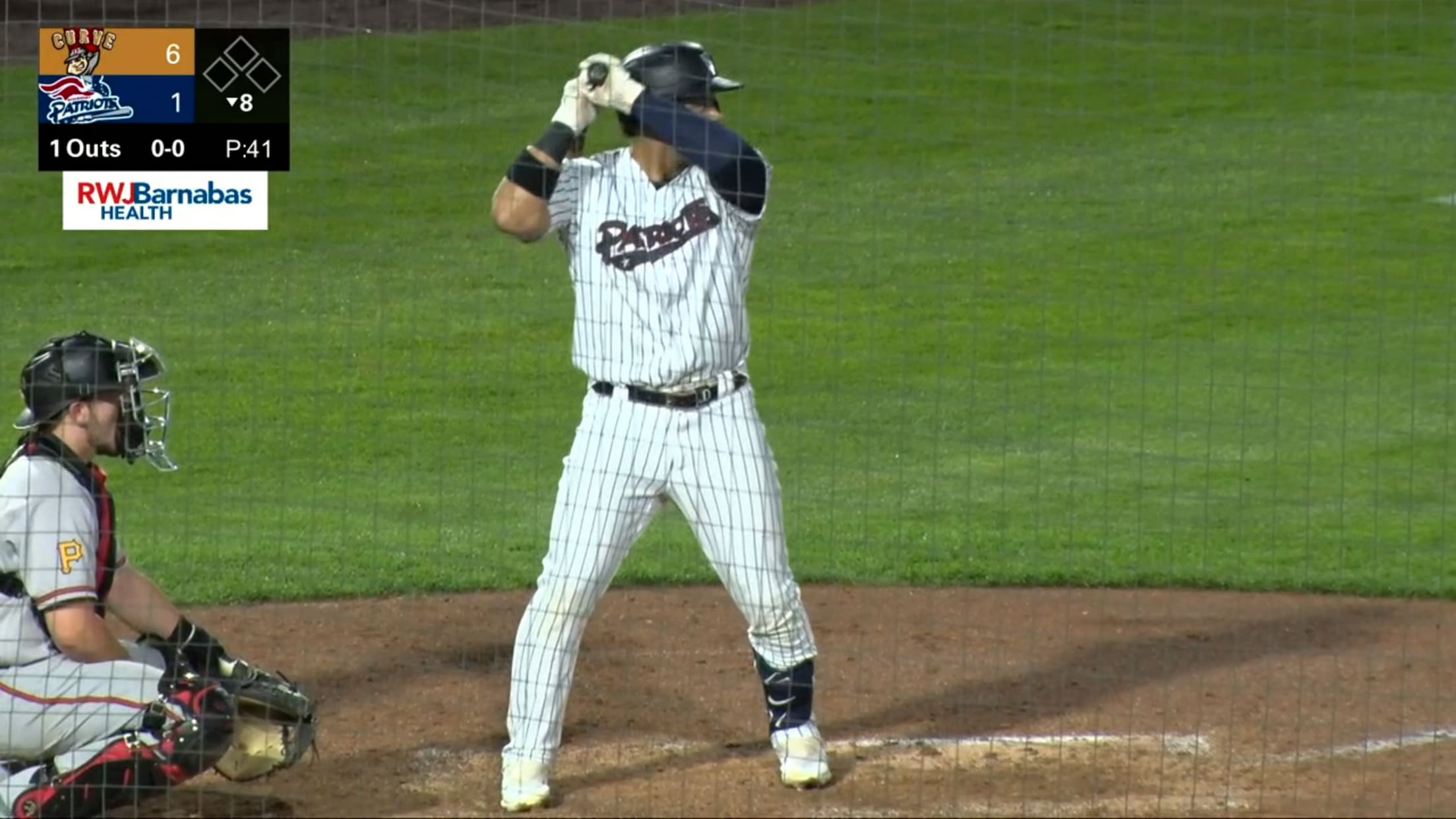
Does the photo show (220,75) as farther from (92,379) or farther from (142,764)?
(142,764)

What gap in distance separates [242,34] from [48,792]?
11008 millimetres

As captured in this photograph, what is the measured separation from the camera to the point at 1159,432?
954cm

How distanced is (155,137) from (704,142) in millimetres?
8907

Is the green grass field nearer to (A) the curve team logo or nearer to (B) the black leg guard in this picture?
(A) the curve team logo

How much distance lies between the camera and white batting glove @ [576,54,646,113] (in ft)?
16.2

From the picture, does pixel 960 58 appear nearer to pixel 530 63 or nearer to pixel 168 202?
pixel 530 63

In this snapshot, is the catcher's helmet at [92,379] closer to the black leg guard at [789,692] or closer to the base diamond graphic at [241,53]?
the black leg guard at [789,692]

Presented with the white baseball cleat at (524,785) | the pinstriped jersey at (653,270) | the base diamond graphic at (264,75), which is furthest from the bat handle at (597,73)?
the base diamond graphic at (264,75)

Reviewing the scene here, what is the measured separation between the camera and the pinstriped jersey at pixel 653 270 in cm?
505

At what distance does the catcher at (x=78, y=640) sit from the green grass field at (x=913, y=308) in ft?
7.73

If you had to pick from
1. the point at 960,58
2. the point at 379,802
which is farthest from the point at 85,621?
the point at 960,58

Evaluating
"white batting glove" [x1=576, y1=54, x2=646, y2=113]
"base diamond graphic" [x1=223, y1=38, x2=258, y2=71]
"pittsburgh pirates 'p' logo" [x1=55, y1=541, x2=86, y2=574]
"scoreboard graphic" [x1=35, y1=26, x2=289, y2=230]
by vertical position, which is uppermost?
"base diamond graphic" [x1=223, y1=38, x2=258, y2=71]

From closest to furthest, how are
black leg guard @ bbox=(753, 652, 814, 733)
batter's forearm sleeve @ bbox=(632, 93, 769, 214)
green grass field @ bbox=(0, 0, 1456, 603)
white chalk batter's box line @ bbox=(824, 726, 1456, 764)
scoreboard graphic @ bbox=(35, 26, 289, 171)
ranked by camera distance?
batter's forearm sleeve @ bbox=(632, 93, 769, 214) → black leg guard @ bbox=(753, 652, 814, 733) → white chalk batter's box line @ bbox=(824, 726, 1456, 764) → green grass field @ bbox=(0, 0, 1456, 603) → scoreboard graphic @ bbox=(35, 26, 289, 171)

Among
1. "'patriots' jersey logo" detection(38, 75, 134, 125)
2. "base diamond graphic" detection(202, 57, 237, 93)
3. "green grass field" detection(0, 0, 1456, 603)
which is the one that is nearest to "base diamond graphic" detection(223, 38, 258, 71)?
"base diamond graphic" detection(202, 57, 237, 93)
